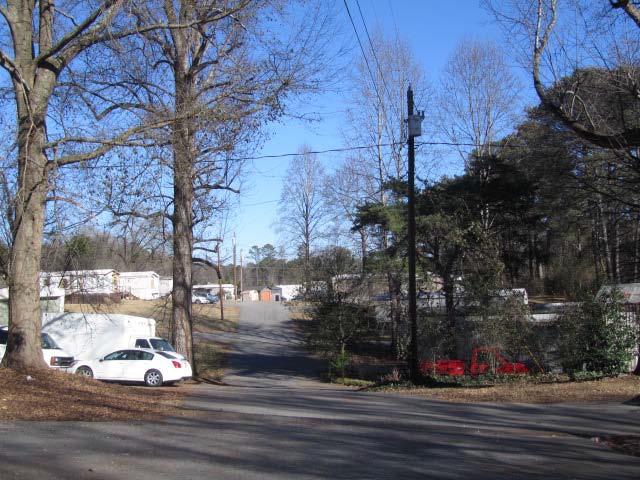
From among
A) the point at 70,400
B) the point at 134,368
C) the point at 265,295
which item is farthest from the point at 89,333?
the point at 265,295

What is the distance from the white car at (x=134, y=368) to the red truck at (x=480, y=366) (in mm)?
9167

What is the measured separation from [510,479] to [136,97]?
12550 mm

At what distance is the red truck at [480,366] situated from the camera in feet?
73.9

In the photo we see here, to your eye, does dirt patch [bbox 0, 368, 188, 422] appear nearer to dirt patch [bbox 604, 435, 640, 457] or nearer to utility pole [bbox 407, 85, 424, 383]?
dirt patch [bbox 604, 435, 640, 457]

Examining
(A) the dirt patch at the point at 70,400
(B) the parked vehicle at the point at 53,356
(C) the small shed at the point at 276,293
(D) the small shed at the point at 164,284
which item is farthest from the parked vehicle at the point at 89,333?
(C) the small shed at the point at 276,293

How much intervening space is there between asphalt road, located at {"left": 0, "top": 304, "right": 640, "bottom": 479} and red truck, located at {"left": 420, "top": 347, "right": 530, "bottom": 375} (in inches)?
381

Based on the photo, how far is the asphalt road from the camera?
21.9 feet

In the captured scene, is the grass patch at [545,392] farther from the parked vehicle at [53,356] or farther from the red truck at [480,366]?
the parked vehicle at [53,356]

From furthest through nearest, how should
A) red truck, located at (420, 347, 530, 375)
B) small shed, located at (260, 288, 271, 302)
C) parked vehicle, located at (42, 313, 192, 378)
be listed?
small shed, located at (260, 288, 271, 302), parked vehicle, located at (42, 313, 192, 378), red truck, located at (420, 347, 530, 375)

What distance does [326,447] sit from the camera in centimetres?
811

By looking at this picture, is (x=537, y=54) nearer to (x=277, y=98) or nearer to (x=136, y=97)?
(x=277, y=98)

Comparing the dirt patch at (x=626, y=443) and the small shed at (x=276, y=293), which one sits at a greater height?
the small shed at (x=276, y=293)

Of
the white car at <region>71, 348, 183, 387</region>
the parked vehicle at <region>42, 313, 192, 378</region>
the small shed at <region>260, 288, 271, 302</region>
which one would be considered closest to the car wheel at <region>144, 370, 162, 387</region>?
the white car at <region>71, 348, 183, 387</region>

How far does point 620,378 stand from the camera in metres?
18.6
